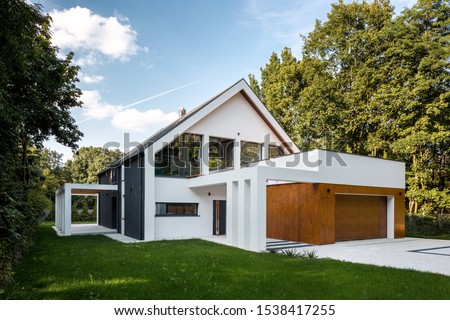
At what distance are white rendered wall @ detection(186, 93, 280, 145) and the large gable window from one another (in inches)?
23.3

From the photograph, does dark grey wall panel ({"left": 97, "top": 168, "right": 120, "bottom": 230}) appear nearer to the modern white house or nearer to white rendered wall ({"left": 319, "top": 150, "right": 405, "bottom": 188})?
the modern white house

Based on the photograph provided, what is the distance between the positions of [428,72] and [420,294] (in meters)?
20.5

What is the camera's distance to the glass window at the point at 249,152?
18.8m

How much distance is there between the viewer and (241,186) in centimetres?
1262

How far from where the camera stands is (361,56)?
26156 mm

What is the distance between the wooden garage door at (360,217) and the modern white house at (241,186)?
0.05m

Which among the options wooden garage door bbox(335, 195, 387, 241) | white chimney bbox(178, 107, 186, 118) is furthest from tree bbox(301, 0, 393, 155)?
white chimney bbox(178, 107, 186, 118)

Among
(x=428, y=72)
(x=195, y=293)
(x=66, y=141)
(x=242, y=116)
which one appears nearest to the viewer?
(x=195, y=293)

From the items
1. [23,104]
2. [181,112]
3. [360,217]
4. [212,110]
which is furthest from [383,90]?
[23,104]

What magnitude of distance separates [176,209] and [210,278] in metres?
9.67

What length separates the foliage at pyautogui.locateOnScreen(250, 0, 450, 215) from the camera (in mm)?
22094

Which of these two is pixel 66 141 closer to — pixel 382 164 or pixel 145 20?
pixel 145 20
